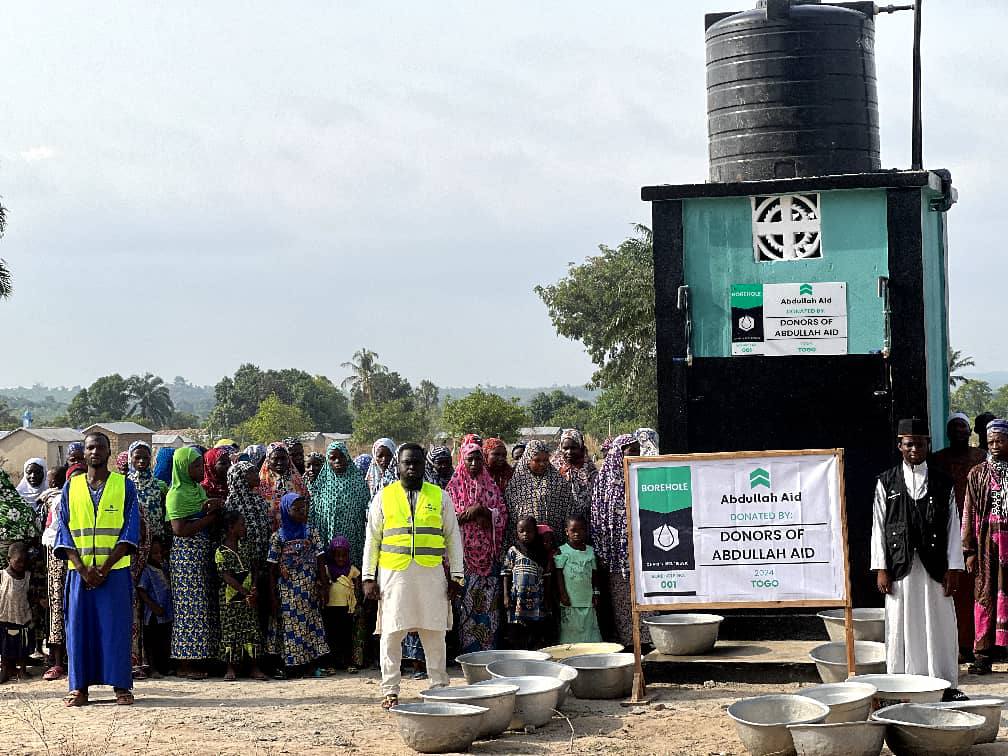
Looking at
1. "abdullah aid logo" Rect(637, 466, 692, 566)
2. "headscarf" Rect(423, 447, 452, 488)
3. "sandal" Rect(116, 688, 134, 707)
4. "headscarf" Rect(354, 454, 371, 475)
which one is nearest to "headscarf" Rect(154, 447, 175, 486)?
"headscarf" Rect(354, 454, 371, 475)

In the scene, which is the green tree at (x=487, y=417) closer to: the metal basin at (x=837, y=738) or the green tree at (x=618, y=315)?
the green tree at (x=618, y=315)

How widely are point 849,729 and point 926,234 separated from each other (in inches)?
171

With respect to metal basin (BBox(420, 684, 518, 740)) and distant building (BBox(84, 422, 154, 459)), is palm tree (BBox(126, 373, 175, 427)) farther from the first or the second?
metal basin (BBox(420, 684, 518, 740))

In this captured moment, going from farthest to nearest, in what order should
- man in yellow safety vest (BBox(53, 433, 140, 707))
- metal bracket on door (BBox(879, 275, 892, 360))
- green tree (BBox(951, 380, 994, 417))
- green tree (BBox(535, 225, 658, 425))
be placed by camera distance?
green tree (BBox(951, 380, 994, 417)) < green tree (BBox(535, 225, 658, 425)) < metal bracket on door (BBox(879, 275, 892, 360)) < man in yellow safety vest (BBox(53, 433, 140, 707))

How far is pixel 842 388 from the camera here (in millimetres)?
9492

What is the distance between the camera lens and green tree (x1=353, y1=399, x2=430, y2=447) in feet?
216

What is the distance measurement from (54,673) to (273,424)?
5569 centimetres

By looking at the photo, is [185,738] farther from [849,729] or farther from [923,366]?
[923,366]

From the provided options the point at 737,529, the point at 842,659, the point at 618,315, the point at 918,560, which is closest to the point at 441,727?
the point at 737,529

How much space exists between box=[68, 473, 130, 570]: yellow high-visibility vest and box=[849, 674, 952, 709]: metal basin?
4.64m

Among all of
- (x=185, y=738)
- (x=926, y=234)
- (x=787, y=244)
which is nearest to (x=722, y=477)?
(x=787, y=244)

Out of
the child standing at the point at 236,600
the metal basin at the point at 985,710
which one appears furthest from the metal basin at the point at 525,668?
the metal basin at the point at 985,710

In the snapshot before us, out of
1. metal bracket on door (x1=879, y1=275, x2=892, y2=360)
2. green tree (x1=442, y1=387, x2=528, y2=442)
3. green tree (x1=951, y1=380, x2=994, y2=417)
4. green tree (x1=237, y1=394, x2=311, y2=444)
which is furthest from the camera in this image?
green tree (x1=951, y1=380, x2=994, y2=417)

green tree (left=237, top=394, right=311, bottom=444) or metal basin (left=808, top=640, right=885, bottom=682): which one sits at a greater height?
green tree (left=237, top=394, right=311, bottom=444)
